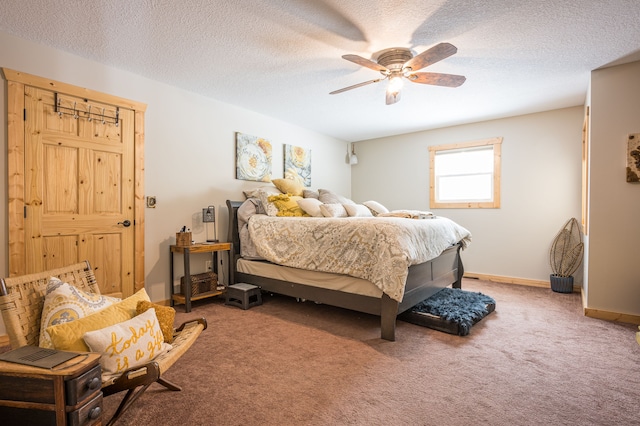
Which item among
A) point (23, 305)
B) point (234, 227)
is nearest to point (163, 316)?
point (23, 305)

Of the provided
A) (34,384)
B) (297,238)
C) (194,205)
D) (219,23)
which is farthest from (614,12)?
(194,205)

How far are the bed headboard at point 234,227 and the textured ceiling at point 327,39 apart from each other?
4.58 feet

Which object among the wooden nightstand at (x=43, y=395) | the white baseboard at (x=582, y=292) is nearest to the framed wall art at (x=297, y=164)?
the white baseboard at (x=582, y=292)

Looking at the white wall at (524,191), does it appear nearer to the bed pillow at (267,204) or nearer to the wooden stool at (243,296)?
the bed pillow at (267,204)

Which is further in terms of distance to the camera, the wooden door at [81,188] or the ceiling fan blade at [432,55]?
the wooden door at [81,188]

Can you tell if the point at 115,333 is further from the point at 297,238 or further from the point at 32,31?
the point at 32,31

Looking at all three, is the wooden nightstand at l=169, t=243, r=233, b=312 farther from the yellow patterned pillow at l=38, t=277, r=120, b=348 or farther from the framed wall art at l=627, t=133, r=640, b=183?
the framed wall art at l=627, t=133, r=640, b=183

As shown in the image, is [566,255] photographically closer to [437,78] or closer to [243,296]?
[437,78]

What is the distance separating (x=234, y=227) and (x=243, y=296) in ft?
3.00

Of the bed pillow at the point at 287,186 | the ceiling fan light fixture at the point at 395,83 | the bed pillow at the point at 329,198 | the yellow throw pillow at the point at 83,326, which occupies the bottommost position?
the yellow throw pillow at the point at 83,326

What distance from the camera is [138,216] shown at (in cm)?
333

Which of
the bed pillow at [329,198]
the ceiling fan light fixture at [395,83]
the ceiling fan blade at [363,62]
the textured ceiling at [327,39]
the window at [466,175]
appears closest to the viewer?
the textured ceiling at [327,39]

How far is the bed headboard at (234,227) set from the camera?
3963mm

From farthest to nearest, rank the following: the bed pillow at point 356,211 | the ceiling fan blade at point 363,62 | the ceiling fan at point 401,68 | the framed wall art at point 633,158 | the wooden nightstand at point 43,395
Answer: the bed pillow at point 356,211 → the framed wall art at point 633,158 → the ceiling fan at point 401,68 → the ceiling fan blade at point 363,62 → the wooden nightstand at point 43,395
